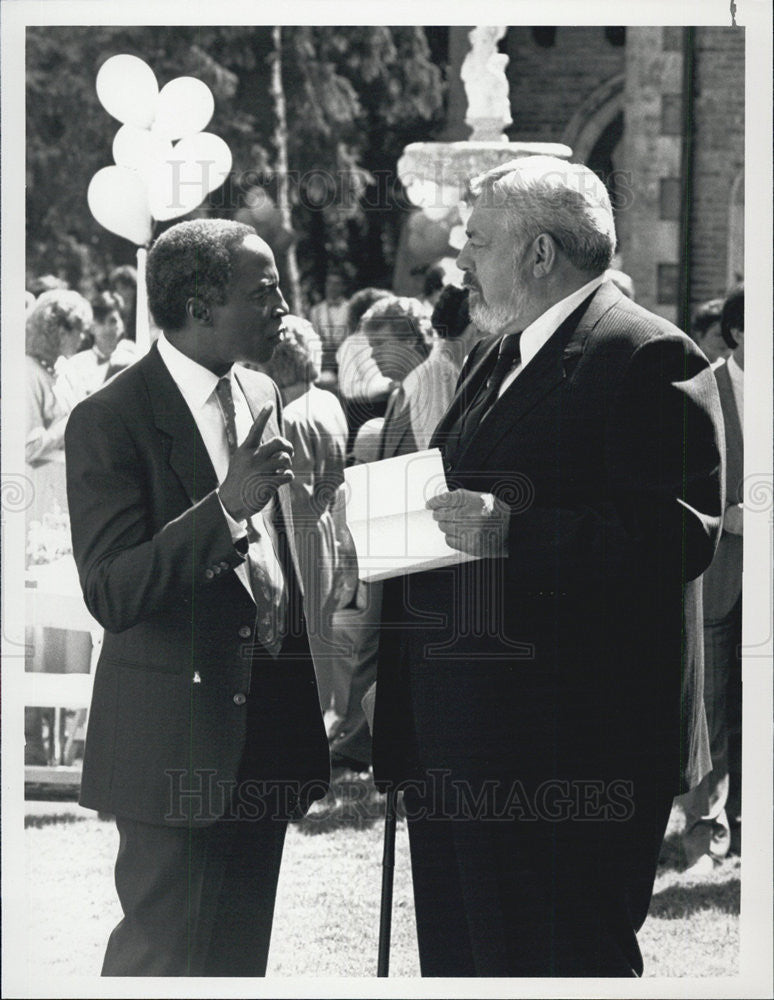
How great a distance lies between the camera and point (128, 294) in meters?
4.26

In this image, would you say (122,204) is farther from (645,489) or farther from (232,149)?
(645,489)

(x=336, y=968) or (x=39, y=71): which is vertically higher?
(x=39, y=71)

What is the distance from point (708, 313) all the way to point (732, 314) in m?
0.17

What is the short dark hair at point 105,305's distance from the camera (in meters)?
4.25

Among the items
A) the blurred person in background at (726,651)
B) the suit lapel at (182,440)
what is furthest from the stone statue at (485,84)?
the suit lapel at (182,440)

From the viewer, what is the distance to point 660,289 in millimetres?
4551

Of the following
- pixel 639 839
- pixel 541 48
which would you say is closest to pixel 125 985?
pixel 639 839

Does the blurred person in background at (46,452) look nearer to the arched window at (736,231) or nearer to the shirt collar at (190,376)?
the shirt collar at (190,376)

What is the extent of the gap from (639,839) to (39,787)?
157 cm

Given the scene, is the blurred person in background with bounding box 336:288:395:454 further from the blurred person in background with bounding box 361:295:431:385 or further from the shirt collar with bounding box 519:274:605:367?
the shirt collar with bounding box 519:274:605:367

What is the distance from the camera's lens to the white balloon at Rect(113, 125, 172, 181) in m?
4.26

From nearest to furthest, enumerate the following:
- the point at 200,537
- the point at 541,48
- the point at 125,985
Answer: the point at 200,537
the point at 125,985
the point at 541,48

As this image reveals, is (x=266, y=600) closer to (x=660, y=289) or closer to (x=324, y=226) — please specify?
(x=324, y=226)

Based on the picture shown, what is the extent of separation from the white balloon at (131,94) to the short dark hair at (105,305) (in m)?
0.45
